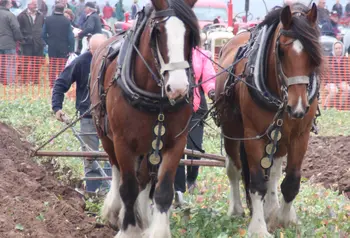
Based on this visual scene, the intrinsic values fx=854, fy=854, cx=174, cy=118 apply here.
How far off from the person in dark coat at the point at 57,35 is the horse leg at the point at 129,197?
11202 millimetres

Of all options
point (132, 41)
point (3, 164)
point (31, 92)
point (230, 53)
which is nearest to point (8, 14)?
point (31, 92)

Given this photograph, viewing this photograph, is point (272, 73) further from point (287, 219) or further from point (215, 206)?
point (215, 206)

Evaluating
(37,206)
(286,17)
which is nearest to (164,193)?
(37,206)

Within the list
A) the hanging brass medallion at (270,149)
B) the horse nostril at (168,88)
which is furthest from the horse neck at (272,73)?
the horse nostril at (168,88)

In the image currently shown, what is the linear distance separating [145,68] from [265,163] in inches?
48.2

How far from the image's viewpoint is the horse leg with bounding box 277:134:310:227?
22.1 feet

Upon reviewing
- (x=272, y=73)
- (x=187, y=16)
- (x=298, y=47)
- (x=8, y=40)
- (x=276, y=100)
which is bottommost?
(x=8, y=40)

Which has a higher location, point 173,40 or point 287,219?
point 173,40

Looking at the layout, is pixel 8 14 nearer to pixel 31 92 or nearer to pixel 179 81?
pixel 31 92

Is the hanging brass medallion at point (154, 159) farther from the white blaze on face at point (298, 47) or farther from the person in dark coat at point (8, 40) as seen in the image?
the person in dark coat at point (8, 40)

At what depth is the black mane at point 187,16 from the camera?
19.6ft

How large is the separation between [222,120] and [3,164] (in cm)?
257

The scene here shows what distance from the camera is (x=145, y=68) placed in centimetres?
634

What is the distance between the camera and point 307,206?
7969 millimetres
